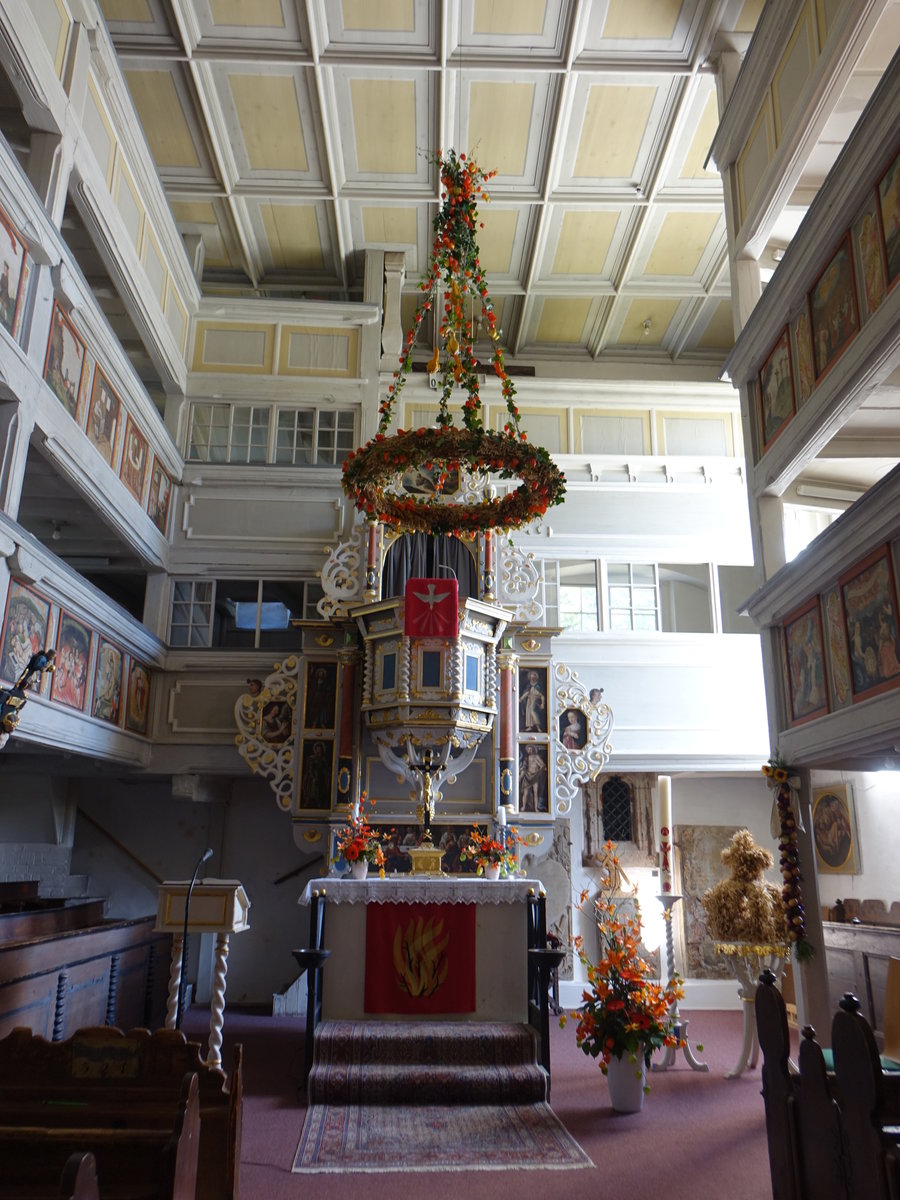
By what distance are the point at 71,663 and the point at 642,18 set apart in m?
8.03

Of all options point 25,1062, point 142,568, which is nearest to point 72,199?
point 142,568

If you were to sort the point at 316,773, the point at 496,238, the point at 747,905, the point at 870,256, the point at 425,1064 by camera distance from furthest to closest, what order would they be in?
the point at 496,238, the point at 316,773, the point at 747,905, the point at 425,1064, the point at 870,256

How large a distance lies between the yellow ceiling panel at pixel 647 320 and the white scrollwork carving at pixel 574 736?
539cm

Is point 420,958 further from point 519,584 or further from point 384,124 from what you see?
point 384,124

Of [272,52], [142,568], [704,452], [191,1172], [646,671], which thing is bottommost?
[191,1172]

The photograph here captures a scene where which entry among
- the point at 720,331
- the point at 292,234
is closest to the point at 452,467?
the point at 292,234

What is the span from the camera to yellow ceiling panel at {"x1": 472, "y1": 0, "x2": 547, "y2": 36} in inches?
349

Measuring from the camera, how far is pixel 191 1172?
3020 mm

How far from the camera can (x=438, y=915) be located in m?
7.60

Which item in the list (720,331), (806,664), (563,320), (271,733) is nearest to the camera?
(806,664)

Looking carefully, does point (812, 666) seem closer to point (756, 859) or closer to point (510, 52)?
point (756, 859)

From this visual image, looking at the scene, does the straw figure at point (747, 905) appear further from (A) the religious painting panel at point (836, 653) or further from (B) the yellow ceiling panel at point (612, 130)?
(B) the yellow ceiling panel at point (612, 130)

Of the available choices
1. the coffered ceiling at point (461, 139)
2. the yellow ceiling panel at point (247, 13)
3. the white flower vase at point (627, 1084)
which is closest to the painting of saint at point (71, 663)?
the white flower vase at point (627, 1084)

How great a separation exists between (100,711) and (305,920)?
4.09 metres
